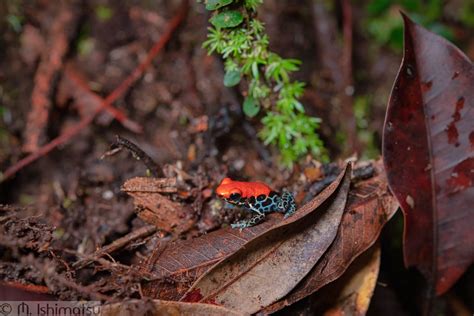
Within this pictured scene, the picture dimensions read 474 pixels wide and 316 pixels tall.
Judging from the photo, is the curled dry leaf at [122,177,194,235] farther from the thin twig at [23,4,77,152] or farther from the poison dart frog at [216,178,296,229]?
the thin twig at [23,4,77,152]

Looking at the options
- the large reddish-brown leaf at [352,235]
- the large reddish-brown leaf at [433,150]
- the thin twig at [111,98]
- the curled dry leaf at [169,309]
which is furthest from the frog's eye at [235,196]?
the thin twig at [111,98]

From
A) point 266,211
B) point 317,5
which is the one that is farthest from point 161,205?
point 317,5

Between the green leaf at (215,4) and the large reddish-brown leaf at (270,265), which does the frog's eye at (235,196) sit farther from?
the green leaf at (215,4)

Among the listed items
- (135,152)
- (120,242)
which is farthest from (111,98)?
(120,242)

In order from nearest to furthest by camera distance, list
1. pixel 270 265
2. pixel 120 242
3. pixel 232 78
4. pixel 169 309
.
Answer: pixel 169 309
pixel 270 265
pixel 120 242
pixel 232 78

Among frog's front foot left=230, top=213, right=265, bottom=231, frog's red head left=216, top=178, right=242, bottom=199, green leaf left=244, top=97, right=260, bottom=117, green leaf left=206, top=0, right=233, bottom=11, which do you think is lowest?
frog's front foot left=230, top=213, right=265, bottom=231

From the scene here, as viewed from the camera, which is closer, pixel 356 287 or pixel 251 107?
pixel 356 287

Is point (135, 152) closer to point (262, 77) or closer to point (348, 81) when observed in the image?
point (262, 77)

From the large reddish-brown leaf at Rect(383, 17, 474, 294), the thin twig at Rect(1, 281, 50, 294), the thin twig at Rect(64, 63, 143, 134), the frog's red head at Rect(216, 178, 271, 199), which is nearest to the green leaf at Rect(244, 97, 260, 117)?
the frog's red head at Rect(216, 178, 271, 199)
